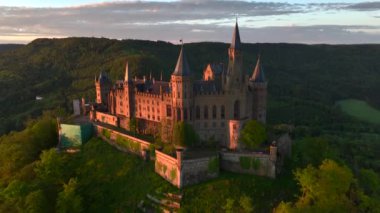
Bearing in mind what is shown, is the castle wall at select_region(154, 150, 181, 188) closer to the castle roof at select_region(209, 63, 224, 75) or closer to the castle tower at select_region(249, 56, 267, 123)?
the castle tower at select_region(249, 56, 267, 123)

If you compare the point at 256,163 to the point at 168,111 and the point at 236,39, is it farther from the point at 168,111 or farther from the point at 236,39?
the point at 236,39

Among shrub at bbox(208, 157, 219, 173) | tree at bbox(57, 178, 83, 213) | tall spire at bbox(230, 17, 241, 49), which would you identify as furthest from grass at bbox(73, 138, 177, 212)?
tall spire at bbox(230, 17, 241, 49)

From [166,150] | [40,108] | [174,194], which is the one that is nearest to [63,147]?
[166,150]

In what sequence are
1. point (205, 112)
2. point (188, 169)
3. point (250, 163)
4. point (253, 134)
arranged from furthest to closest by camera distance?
point (205, 112)
point (253, 134)
point (250, 163)
point (188, 169)

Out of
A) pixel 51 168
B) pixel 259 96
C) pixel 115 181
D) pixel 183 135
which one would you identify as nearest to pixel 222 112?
pixel 259 96

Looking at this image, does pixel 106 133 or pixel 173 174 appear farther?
pixel 106 133

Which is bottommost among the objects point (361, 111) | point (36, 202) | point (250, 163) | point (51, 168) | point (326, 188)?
point (361, 111)

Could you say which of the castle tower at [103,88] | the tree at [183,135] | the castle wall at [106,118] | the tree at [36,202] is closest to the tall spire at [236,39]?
the tree at [183,135]

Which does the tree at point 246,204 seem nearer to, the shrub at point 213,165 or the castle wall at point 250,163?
the castle wall at point 250,163
